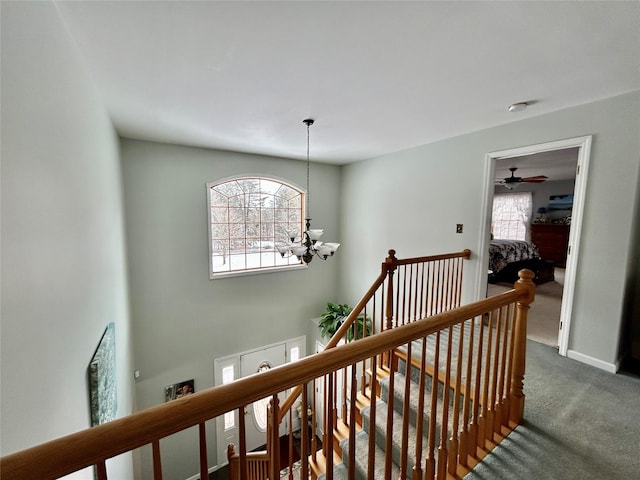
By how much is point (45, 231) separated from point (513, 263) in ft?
21.2

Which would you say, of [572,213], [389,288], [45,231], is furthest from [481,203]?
[45,231]

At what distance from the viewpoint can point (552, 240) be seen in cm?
676

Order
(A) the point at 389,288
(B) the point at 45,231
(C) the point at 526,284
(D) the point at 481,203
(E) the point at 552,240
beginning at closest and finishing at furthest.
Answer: (B) the point at 45,231 → (C) the point at 526,284 → (A) the point at 389,288 → (D) the point at 481,203 → (E) the point at 552,240

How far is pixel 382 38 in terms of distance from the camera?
1.53 meters

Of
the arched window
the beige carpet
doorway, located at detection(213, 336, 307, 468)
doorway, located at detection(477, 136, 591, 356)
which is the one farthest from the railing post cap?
doorway, located at detection(213, 336, 307, 468)

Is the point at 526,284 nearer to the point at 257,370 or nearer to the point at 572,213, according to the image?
the point at 572,213

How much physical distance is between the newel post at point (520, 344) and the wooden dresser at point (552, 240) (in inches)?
254

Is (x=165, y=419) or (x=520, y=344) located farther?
(x=520, y=344)

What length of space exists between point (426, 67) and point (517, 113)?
55.6 inches

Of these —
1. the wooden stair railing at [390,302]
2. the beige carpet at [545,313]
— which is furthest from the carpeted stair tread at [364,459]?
the beige carpet at [545,313]

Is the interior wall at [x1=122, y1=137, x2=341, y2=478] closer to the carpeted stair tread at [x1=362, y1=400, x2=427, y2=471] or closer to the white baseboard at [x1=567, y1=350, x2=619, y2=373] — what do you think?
the carpeted stair tread at [x1=362, y1=400, x2=427, y2=471]

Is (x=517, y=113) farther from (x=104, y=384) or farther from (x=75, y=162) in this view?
(x=104, y=384)

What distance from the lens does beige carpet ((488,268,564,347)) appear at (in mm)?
2993

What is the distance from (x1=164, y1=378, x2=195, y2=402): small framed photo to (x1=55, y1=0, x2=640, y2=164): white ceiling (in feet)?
12.1
